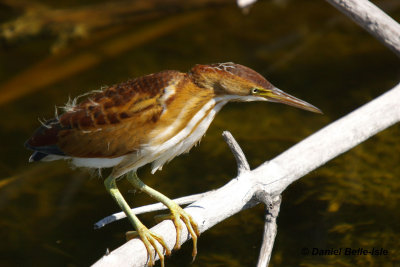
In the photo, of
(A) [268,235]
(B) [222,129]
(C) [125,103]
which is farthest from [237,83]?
(B) [222,129]

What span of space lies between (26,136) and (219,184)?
→ 1874mm

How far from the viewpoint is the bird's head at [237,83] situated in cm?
335

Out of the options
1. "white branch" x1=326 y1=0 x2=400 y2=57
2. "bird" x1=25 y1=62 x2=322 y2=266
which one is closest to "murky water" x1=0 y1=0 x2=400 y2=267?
"bird" x1=25 y1=62 x2=322 y2=266

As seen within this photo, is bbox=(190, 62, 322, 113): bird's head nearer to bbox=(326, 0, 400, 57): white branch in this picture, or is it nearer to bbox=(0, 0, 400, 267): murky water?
bbox=(326, 0, 400, 57): white branch

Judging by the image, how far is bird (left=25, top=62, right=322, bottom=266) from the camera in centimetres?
340

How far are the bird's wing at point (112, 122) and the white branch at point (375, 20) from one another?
118cm

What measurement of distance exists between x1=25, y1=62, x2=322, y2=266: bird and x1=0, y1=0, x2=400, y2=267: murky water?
3.70 ft

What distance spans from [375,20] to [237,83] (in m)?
1.13

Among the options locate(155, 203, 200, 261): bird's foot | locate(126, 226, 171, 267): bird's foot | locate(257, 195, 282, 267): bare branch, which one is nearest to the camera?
locate(257, 195, 282, 267): bare branch

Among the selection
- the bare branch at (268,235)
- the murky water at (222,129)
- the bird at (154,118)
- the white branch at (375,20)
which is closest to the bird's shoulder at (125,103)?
the bird at (154,118)

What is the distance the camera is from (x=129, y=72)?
681 cm

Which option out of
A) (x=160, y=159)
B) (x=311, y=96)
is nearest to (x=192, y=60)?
(x=311, y=96)

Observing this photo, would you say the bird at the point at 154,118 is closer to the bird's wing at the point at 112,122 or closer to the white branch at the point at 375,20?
the bird's wing at the point at 112,122

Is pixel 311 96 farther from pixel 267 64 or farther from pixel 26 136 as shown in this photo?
pixel 26 136
